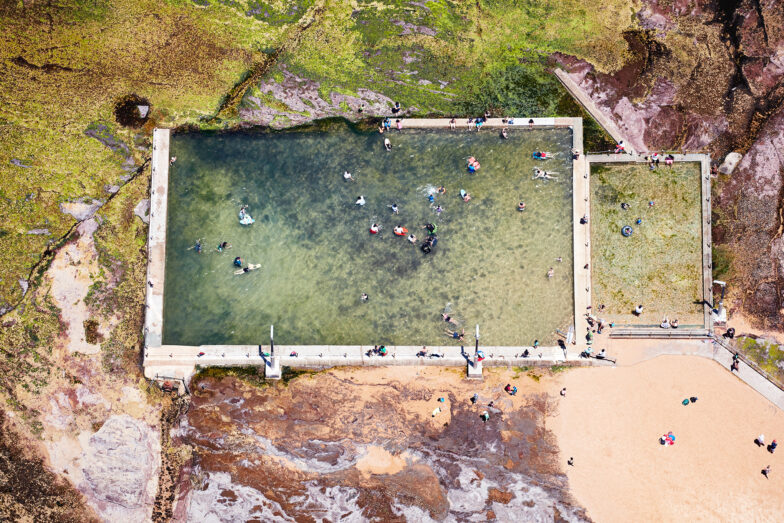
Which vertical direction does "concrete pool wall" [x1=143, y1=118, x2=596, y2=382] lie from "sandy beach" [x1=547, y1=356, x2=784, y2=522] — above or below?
above

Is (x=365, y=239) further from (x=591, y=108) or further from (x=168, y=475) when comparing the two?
(x=168, y=475)

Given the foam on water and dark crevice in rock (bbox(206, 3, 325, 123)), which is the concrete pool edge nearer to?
dark crevice in rock (bbox(206, 3, 325, 123))

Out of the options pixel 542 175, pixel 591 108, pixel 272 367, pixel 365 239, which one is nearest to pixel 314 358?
pixel 272 367

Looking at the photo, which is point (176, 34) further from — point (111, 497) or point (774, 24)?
point (774, 24)

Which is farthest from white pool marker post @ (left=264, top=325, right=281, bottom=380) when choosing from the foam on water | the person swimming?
the person swimming

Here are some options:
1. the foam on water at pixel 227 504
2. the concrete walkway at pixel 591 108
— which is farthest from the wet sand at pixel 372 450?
the concrete walkway at pixel 591 108

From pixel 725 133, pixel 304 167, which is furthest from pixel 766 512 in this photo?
pixel 304 167
